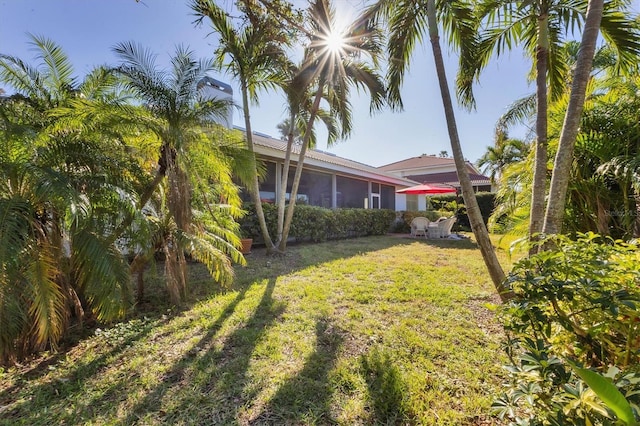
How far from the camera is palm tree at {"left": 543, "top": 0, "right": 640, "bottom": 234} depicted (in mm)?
2994

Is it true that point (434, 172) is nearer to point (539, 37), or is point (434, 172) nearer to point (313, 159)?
point (313, 159)

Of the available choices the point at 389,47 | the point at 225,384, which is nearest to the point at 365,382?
the point at 225,384

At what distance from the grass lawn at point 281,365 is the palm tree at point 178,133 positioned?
81 centimetres

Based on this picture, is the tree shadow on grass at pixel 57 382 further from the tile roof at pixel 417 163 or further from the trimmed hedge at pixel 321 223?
the tile roof at pixel 417 163

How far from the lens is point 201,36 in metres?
7.12

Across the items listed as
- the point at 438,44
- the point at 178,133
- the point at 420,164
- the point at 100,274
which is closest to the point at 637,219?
the point at 438,44

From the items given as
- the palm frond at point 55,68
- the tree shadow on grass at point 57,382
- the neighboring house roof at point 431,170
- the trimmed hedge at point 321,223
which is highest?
the neighboring house roof at point 431,170

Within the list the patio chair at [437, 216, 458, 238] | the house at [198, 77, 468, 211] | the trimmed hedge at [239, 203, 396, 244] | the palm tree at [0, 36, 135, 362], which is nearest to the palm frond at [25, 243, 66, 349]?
the palm tree at [0, 36, 135, 362]

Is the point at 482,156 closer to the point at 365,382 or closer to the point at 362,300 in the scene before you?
the point at 362,300

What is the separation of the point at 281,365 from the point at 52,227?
3271 mm

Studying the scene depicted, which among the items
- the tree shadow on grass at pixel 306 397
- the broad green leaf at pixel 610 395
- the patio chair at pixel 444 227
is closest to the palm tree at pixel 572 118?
the broad green leaf at pixel 610 395

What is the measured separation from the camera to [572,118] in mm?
3059

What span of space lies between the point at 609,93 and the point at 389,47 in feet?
11.2

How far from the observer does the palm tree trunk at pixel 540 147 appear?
3.52m
